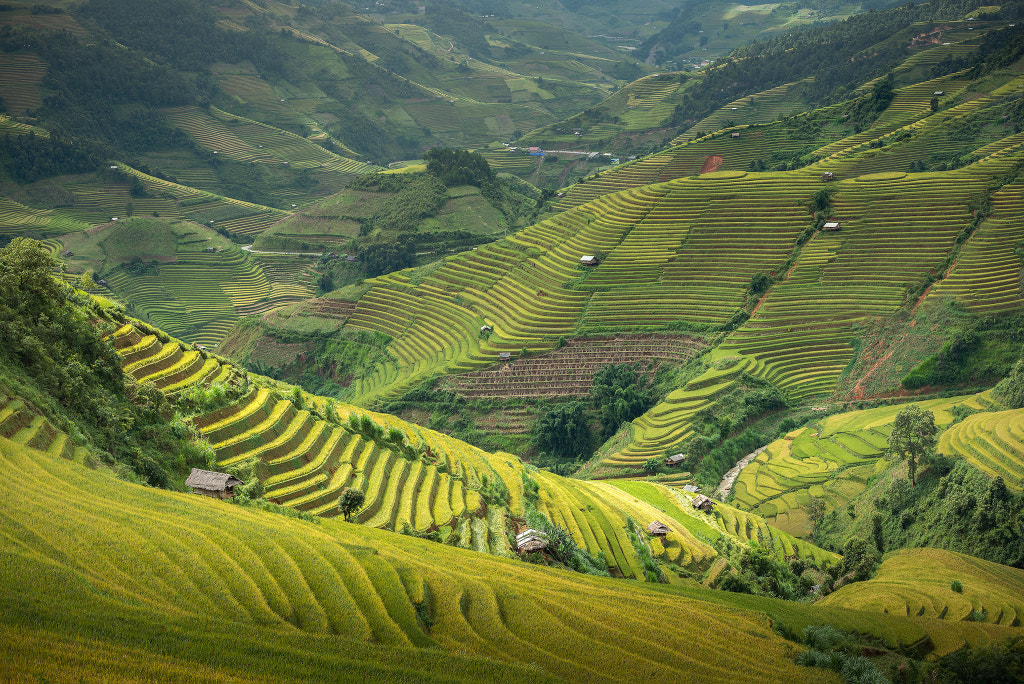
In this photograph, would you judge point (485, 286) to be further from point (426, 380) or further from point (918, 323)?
point (918, 323)

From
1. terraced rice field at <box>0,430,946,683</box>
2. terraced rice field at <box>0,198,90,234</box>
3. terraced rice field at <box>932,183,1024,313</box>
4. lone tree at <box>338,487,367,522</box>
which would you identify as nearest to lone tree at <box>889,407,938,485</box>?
terraced rice field at <box>0,430,946,683</box>

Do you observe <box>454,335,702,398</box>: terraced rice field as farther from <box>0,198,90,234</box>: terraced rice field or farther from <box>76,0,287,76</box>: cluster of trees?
<box>76,0,287,76</box>: cluster of trees

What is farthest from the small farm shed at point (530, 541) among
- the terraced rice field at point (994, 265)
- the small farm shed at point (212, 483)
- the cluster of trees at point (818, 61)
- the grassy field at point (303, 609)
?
the cluster of trees at point (818, 61)

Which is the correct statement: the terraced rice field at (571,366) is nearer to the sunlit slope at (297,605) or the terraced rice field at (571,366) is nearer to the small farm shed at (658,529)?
the small farm shed at (658,529)

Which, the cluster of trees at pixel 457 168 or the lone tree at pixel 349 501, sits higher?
the cluster of trees at pixel 457 168

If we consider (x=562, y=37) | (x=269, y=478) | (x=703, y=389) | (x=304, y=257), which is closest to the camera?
(x=269, y=478)

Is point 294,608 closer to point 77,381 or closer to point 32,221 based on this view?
point 77,381

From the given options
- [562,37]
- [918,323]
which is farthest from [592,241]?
[562,37]
